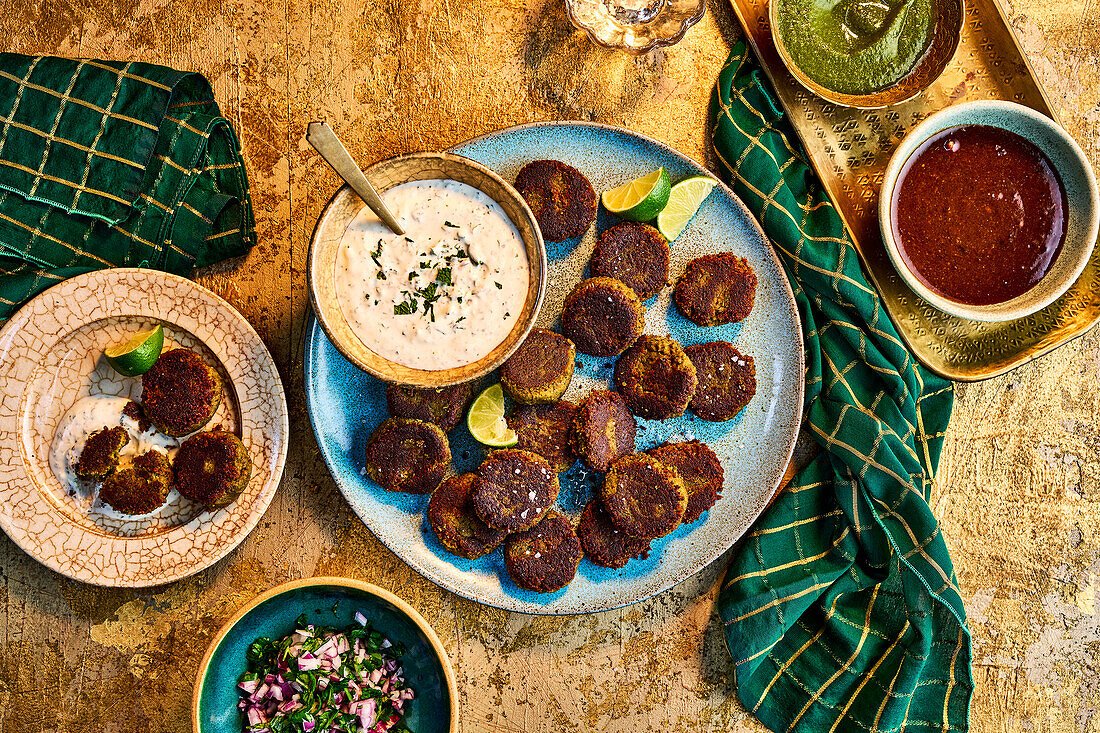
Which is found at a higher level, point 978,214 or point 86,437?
point 978,214

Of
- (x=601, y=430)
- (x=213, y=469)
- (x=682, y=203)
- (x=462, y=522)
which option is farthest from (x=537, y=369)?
(x=213, y=469)

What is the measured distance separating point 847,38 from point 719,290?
1337 millimetres

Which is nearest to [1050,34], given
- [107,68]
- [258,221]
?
[258,221]

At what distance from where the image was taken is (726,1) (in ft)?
11.9

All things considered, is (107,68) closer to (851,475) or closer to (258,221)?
(258,221)

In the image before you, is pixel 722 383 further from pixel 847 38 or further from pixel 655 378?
pixel 847 38

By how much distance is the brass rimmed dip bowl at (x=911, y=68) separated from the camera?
342 cm

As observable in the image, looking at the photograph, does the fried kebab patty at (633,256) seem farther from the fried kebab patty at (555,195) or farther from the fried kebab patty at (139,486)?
the fried kebab patty at (139,486)

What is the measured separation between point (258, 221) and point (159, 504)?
56.4 inches

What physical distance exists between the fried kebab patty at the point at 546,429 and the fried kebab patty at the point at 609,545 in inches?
12.4

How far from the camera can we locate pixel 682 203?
343 cm

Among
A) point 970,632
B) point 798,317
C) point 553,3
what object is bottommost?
point 970,632

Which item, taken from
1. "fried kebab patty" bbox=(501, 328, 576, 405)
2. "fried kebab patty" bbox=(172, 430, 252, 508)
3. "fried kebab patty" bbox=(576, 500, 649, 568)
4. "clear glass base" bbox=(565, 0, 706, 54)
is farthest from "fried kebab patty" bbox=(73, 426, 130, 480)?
"clear glass base" bbox=(565, 0, 706, 54)

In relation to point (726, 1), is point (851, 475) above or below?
below
